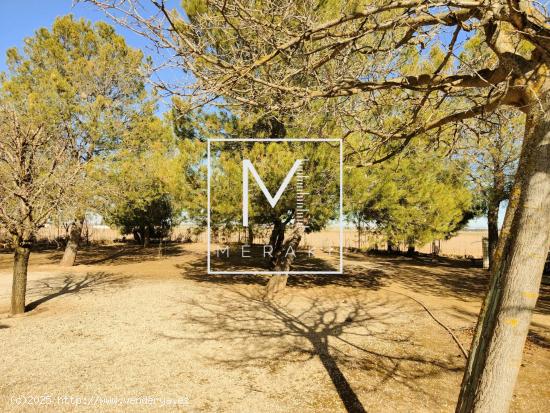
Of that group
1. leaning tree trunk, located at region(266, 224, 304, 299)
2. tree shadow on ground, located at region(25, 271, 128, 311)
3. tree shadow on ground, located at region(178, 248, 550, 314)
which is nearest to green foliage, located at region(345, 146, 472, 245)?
leaning tree trunk, located at region(266, 224, 304, 299)

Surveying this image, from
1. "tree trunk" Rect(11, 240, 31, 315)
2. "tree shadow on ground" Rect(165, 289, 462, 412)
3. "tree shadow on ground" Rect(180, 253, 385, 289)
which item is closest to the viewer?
"tree shadow on ground" Rect(165, 289, 462, 412)

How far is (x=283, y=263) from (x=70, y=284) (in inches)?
268

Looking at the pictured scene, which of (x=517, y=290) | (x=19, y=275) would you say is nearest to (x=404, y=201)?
(x=517, y=290)

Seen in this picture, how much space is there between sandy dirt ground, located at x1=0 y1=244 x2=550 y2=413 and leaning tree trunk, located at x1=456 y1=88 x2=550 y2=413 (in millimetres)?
2058

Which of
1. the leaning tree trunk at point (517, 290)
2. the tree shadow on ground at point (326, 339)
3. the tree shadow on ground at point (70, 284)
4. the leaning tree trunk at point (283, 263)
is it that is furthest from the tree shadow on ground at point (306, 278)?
the leaning tree trunk at point (517, 290)

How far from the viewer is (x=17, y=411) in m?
3.90

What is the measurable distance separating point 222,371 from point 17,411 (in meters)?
2.36

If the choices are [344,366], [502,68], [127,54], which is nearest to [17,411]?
[344,366]

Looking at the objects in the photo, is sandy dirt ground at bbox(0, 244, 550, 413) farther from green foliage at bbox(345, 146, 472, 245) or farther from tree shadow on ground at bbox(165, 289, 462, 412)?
green foliage at bbox(345, 146, 472, 245)

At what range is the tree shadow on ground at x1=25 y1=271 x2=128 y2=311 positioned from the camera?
983cm

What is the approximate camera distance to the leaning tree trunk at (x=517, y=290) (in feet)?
7.40

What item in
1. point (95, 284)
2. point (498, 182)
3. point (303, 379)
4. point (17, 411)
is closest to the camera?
point (17, 411)

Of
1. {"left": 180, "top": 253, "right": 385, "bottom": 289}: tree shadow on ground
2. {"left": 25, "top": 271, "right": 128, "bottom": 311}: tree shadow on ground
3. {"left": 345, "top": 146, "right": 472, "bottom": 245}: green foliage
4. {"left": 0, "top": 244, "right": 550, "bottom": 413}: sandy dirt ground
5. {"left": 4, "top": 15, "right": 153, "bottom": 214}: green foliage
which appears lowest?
{"left": 0, "top": 244, "right": 550, "bottom": 413}: sandy dirt ground

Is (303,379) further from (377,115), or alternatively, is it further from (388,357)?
(377,115)
